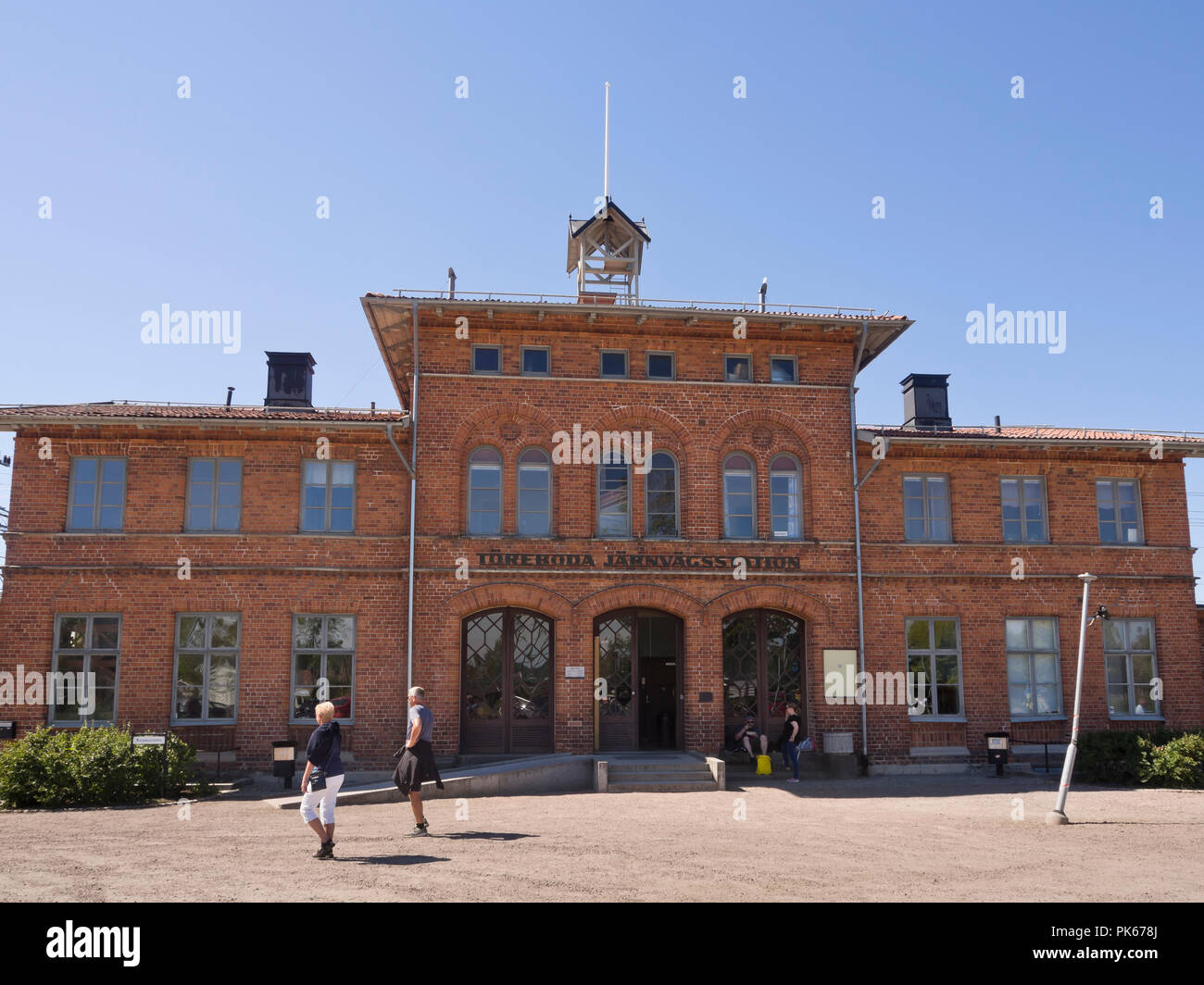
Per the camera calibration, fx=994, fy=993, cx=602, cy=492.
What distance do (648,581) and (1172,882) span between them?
37.9 feet

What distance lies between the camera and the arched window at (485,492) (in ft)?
66.6

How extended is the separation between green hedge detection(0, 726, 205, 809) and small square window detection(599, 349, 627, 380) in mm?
11214

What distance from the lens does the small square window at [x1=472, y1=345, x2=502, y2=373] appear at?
20.8m

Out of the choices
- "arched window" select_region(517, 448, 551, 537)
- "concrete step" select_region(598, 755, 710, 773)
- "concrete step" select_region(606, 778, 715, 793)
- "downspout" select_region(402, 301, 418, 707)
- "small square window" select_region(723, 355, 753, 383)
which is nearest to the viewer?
"concrete step" select_region(606, 778, 715, 793)

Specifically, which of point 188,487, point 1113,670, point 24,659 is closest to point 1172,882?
point 1113,670

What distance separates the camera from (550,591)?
1992cm

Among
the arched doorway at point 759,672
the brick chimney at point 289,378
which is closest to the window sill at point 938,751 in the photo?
the arched doorway at point 759,672

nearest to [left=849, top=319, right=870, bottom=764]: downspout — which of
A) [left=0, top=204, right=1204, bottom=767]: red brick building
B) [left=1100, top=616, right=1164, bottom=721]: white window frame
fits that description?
[left=0, top=204, right=1204, bottom=767]: red brick building

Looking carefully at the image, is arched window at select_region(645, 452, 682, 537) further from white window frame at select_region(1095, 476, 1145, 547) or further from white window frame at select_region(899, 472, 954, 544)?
white window frame at select_region(1095, 476, 1145, 547)

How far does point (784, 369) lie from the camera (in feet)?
71.1

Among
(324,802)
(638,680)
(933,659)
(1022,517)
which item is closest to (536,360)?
(638,680)

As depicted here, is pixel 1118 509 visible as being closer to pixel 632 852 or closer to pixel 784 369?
pixel 784 369

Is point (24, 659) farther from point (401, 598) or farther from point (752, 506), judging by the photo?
point (752, 506)

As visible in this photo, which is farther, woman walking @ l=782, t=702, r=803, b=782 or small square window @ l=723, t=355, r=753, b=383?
small square window @ l=723, t=355, r=753, b=383
